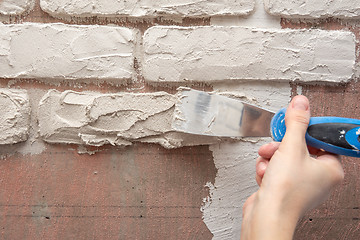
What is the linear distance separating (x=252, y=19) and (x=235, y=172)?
483 millimetres

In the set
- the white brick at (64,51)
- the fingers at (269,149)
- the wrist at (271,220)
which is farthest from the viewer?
the white brick at (64,51)

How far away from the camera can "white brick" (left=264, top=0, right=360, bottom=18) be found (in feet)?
3.35

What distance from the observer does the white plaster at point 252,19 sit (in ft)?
3.43

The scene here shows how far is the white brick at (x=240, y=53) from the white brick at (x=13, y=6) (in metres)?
0.38

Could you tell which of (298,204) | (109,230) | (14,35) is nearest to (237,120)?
(298,204)

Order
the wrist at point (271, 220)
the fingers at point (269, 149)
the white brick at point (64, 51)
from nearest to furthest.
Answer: the wrist at point (271, 220)
the fingers at point (269, 149)
the white brick at point (64, 51)

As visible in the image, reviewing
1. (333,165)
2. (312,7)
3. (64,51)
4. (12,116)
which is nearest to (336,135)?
(333,165)

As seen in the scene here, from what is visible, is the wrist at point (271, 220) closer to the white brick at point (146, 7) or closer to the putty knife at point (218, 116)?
the putty knife at point (218, 116)

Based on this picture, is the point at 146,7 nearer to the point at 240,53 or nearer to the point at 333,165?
the point at 240,53

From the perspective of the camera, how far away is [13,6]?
1025 mm

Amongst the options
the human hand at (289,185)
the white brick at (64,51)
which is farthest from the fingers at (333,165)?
the white brick at (64,51)

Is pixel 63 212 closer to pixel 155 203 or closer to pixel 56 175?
pixel 56 175

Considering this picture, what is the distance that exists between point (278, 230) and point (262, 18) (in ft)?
2.08

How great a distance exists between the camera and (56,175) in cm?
107
